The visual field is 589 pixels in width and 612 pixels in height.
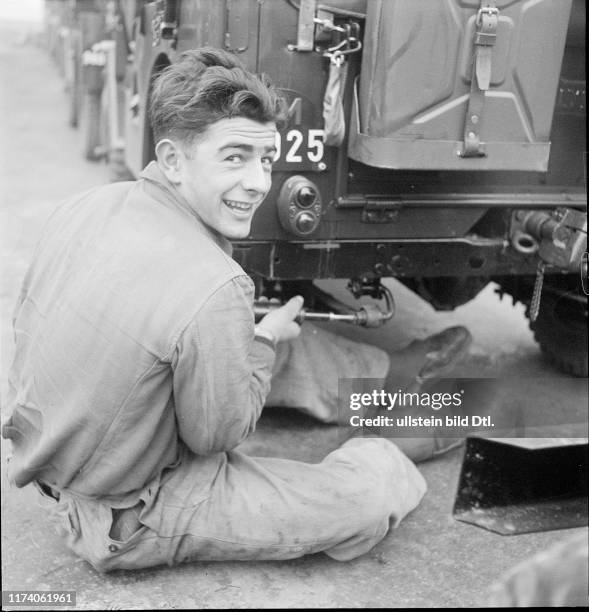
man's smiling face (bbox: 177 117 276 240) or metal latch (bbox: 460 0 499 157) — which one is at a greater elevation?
metal latch (bbox: 460 0 499 157)

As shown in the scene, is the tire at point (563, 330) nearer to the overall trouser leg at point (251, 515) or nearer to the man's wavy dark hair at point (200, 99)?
the overall trouser leg at point (251, 515)

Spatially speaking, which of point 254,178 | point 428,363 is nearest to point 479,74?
point 254,178

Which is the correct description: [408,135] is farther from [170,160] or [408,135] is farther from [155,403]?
[155,403]

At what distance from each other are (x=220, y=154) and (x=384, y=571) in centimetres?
119

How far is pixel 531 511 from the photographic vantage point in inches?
104

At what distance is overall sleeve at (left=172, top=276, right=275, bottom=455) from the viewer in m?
1.90

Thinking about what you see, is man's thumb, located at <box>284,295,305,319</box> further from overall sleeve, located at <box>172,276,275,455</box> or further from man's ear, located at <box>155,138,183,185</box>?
man's ear, located at <box>155,138,183,185</box>

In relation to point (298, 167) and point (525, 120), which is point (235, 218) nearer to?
point (298, 167)

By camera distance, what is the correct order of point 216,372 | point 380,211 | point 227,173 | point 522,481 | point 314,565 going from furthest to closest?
point 380,211 < point 522,481 < point 314,565 < point 227,173 < point 216,372

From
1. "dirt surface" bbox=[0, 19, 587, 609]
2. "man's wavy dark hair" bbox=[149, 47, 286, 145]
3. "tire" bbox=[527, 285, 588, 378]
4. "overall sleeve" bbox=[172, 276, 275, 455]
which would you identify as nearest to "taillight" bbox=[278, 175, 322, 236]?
"man's wavy dark hair" bbox=[149, 47, 286, 145]

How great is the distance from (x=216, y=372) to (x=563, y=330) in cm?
229

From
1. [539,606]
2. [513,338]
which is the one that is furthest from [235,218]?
[513,338]

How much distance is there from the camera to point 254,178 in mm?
2117

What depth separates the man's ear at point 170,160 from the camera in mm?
2096
